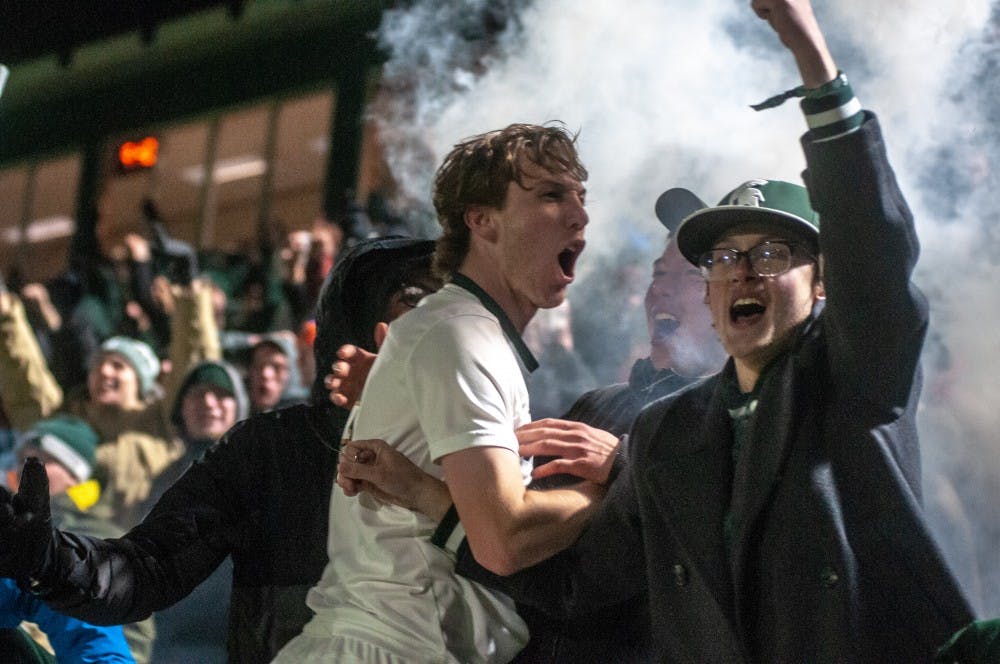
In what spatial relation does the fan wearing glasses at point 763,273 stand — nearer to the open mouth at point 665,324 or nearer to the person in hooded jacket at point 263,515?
the open mouth at point 665,324

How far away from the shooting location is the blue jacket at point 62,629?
2592 mm

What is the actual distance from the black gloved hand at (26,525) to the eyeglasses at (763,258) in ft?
3.72

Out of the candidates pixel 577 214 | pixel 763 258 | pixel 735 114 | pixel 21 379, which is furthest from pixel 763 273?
pixel 21 379

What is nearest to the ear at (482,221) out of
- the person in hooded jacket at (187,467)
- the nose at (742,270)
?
the nose at (742,270)

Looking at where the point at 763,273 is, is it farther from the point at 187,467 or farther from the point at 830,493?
the point at 187,467

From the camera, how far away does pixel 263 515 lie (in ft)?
8.63

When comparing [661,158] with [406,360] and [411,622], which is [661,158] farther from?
[411,622]

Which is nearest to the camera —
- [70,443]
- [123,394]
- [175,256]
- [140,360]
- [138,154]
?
[70,443]

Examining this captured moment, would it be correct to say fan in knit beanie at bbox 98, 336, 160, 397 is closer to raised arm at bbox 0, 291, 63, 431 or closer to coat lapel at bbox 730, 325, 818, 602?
raised arm at bbox 0, 291, 63, 431

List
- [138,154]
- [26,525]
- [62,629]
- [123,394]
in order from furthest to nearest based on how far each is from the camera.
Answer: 1. [138,154]
2. [123,394]
3. [62,629]
4. [26,525]

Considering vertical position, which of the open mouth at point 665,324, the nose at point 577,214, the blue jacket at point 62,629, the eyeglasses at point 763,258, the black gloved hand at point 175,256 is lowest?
the blue jacket at point 62,629

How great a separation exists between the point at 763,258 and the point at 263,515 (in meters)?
1.16

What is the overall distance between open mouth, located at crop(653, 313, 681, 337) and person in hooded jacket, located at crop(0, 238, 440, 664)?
1.52 ft

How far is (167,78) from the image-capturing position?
9.14m
